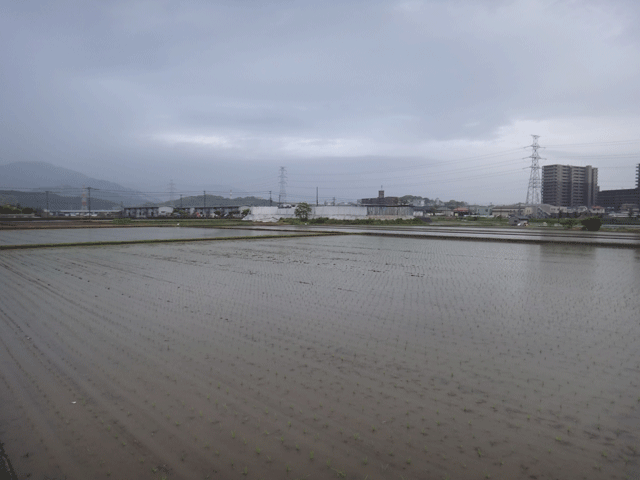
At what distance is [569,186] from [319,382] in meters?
162

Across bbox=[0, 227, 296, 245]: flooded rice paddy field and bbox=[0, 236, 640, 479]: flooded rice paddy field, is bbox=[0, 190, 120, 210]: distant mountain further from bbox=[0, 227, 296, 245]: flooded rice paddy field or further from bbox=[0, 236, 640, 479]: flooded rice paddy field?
bbox=[0, 236, 640, 479]: flooded rice paddy field

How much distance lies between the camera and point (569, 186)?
140125mm

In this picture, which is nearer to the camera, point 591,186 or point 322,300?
point 322,300

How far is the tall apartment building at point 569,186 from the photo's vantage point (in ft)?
455

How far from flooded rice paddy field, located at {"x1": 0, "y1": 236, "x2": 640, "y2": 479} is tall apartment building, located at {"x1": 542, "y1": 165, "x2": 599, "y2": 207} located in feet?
491

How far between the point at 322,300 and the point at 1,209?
3742 inches

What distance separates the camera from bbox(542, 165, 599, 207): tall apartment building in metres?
139

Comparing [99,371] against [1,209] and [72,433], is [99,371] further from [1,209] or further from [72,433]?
[1,209]

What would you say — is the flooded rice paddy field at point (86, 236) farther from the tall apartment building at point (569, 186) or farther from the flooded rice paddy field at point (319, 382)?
the tall apartment building at point (569, 186)

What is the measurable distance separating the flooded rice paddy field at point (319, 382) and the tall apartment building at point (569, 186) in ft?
491

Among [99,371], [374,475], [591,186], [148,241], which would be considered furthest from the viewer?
[591,186]

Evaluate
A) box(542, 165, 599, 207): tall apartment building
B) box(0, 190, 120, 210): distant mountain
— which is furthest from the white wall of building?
box(0, 190, 120, 210): distant mountain

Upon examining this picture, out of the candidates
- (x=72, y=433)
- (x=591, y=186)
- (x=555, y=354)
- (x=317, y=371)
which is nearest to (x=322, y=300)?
(x=317, y=371)

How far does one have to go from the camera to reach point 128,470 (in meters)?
3.17
